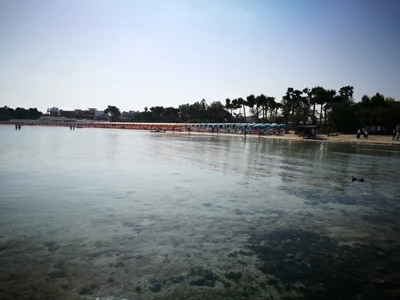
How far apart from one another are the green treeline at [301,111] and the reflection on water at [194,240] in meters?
52.6

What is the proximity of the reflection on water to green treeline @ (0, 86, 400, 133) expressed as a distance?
52645 millimetres

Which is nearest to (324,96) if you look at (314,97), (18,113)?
(314,97)

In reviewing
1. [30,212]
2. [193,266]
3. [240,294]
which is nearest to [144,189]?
[30,212]

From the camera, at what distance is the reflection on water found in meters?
4.39

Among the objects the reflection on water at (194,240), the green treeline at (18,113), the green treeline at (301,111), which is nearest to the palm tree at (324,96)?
the green treeline at (301,111)

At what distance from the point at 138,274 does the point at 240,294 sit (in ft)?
5.48

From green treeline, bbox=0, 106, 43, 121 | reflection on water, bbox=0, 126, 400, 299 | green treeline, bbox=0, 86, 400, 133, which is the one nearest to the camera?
reflection on water, bbox=0, 126, 400, 299

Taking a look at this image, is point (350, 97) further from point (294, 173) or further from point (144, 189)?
point (144, 189)

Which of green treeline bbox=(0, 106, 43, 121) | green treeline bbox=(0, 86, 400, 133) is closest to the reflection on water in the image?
green treeline bbox=(0, 86, 400, 133)

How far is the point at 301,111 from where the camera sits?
90500 mm

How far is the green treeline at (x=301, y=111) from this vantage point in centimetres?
5694

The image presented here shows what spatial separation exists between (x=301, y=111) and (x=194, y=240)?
91.4m

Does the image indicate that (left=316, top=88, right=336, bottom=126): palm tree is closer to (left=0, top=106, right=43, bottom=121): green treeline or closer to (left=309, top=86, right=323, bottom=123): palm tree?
(left=309, top=86, right=323, bottom=123): palm tree

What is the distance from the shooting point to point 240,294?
13.8ft
